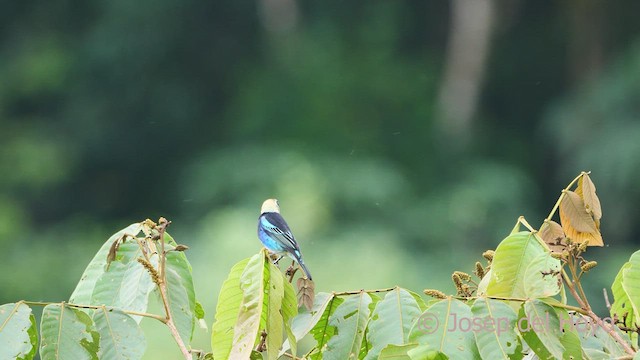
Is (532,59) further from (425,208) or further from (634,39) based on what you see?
(425,208)

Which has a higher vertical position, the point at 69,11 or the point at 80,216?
the point at 69,11

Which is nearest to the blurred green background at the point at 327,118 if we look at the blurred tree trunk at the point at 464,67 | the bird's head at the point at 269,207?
the blurred tree trunk at the point at 464,67

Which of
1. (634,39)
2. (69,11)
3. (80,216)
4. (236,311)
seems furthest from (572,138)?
(236,311)

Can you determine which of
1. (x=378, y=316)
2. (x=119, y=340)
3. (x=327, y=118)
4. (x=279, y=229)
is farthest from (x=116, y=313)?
(x=327, y=118)

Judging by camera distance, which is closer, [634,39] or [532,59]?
[634,39]

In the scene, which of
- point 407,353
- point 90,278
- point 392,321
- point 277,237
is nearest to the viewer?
point 407,353

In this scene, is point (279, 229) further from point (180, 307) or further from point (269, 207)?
point (180, 307)

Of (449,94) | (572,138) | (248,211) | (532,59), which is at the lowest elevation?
(248,211)

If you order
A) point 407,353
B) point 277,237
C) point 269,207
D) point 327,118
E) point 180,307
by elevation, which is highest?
point 327,118

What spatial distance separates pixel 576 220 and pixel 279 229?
64 centimetres

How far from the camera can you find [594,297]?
276 inches

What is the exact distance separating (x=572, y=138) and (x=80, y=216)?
426cm

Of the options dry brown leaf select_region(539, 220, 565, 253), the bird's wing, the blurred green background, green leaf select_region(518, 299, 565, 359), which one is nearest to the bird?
the bird's wing

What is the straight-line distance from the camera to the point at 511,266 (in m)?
1.15
